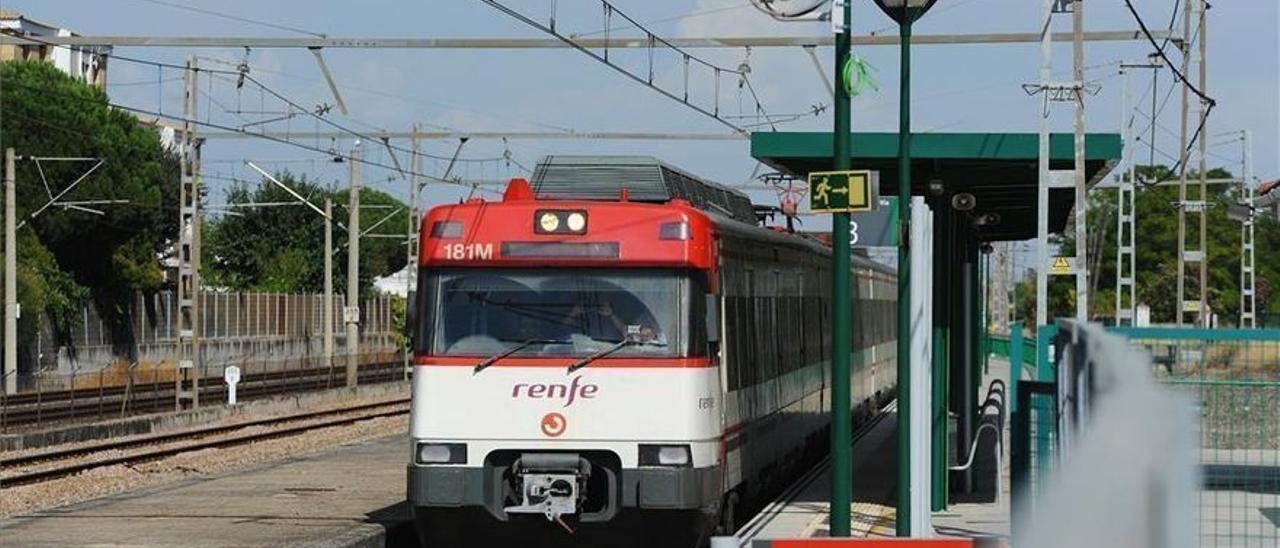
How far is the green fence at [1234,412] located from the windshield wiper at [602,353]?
593 centimetres

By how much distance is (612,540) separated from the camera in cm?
1448

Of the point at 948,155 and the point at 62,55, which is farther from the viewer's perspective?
the point at 62,55

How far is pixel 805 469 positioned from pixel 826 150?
24.0ft

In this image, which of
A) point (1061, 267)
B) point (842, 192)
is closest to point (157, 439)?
point (1061, 267)

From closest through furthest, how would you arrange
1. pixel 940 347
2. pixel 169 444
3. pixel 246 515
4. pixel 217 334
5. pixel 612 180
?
pixel 612 180 < pixel 940 347 < pixel 246 515 < pixel 169 444 < pixel 217 334

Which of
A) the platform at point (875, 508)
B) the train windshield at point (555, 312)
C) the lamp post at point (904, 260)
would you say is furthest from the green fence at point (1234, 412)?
the train windshield at point (555, 312)

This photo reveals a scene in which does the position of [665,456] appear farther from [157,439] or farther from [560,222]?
[157,439]

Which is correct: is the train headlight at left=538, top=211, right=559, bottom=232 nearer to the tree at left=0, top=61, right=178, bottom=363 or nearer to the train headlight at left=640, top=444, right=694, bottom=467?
the train headlight at left=640, top=444, right=694, bottom=467

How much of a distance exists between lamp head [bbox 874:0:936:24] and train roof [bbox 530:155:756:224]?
255cm

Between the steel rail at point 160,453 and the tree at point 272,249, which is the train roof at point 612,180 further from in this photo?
the tree at point 272,249

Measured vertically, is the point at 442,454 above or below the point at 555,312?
below

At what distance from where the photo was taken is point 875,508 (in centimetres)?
1941

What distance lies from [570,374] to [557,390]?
14cm

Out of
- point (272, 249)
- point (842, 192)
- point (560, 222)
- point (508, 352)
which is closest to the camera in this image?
point (842, 192)
